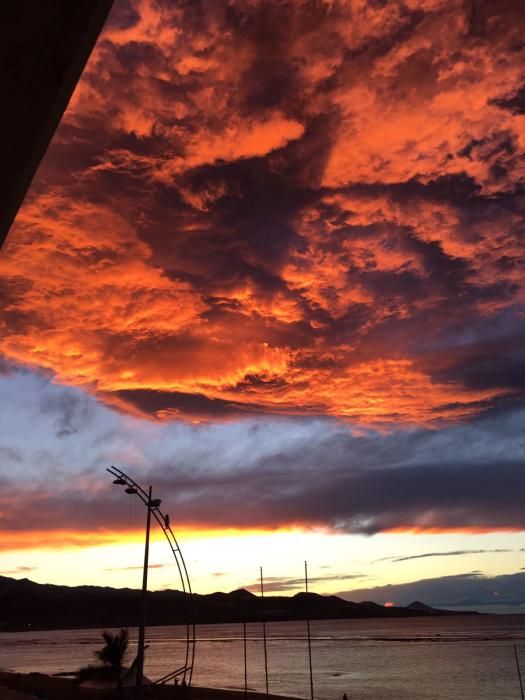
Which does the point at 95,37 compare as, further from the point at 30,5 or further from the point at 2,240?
the point at 2,240

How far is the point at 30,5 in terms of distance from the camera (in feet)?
10.1

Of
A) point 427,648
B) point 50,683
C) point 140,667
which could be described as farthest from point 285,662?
point 140,667

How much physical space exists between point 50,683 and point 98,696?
23.1 metres

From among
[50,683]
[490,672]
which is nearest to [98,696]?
[50,683]

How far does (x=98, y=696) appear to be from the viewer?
5559cm

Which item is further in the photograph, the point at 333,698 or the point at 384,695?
the point at 384,695

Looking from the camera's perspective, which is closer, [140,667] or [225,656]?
[140,667]

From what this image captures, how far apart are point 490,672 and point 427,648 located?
66.5 m

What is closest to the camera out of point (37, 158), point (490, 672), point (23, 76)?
point (23, 76)

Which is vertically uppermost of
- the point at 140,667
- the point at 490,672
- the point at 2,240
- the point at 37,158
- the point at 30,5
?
the point at 30,5

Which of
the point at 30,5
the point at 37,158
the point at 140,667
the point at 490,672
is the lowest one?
the point at 490,672

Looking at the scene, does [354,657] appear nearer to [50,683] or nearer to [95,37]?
[50,683]

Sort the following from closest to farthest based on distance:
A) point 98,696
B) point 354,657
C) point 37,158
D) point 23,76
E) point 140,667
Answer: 1. point 23,76
2. point 37,158
3. point 140,667
4. point 98,696
5. point 354,657

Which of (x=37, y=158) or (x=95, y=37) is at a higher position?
(x=95, y=37)
